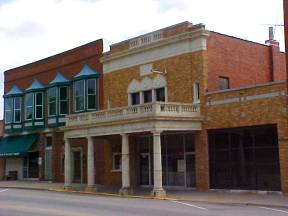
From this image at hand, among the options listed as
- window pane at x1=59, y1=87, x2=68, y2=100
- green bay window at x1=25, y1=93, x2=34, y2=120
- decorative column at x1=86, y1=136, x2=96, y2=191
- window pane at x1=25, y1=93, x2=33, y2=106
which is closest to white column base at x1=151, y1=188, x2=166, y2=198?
decorative column at x1=86, y1=136, x2=96, y2=191

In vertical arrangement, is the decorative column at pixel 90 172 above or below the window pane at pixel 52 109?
below

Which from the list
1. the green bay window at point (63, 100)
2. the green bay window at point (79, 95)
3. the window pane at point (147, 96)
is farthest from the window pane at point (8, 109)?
the window pane at point (147, 96)

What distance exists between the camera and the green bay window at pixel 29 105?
45.8 m

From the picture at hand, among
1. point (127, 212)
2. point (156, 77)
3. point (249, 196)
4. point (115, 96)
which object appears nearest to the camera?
point (127, 212)

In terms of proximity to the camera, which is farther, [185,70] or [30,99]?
[30,99]

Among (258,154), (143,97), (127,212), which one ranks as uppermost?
(143,97)

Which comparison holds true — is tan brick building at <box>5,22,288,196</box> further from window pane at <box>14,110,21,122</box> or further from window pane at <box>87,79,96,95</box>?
window pane at <box>14,110,21,122</box>

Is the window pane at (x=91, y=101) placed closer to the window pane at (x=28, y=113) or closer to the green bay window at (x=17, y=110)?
the window pane at (x=28, y=113)

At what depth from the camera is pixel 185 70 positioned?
105 feet

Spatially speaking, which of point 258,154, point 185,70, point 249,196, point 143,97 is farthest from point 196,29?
point 249,196

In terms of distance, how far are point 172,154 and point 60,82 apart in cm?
1362

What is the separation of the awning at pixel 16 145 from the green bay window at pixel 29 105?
1645 millimetres

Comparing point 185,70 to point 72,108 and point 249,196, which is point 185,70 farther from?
point 72,108

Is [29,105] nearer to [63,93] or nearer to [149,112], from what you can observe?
[63,93]
